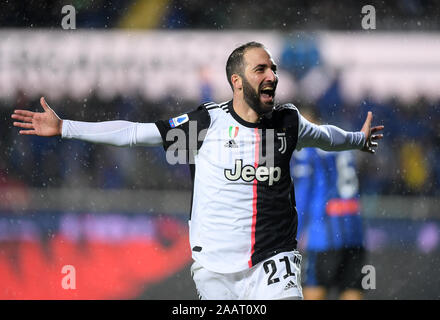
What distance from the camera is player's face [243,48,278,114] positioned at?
2764mm

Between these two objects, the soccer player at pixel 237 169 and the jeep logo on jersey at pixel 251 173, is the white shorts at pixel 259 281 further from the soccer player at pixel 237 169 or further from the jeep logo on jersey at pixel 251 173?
the jeep logo on jersey at pixel 251 173

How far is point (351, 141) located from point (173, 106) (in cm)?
662

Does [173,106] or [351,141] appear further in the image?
[173,106]

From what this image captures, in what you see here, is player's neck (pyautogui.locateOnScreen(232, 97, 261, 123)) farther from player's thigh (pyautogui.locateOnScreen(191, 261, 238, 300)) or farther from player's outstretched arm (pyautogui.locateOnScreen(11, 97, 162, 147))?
player's thigh (pyautogui.locateOnScreen(191, 261, 238, 300))

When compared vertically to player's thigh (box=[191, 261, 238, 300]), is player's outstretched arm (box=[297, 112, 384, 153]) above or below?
above

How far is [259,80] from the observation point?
2.76 metres

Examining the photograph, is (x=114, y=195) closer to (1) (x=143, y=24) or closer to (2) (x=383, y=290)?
(1) (x=143, y=24)

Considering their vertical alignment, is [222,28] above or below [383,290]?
above

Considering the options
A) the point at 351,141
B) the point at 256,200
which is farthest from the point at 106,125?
the point at 351,141

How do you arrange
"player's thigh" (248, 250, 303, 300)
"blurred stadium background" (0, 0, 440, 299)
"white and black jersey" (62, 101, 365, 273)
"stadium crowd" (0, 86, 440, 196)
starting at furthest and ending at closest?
"stadium crowd" (0, 86, 440, 196) → "blurred stadium background" (0, 0, 440, 299) → "white and black jersey" (62, 101, 365, 273) → "player's thigh" (248, 250, 303, 300)

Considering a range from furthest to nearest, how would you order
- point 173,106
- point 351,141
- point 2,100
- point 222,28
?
point 2,100
point 173,106
point 222,28
point 351,141

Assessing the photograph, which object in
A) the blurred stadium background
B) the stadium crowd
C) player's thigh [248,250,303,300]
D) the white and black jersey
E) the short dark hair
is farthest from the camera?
the stadium crowd

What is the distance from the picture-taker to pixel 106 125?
2781mm

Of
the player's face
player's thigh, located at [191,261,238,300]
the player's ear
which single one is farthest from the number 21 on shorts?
the player's ear
